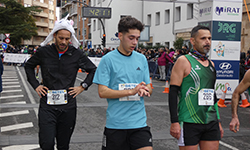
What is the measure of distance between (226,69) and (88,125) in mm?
6299

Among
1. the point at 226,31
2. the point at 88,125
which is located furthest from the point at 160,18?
the point at 88,125

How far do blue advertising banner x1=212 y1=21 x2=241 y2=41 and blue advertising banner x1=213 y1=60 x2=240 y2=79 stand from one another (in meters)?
0.84

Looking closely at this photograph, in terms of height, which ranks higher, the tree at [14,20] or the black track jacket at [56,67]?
the tree at [14,20]

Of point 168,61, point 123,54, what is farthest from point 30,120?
point 168,61

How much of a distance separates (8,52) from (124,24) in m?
32.8

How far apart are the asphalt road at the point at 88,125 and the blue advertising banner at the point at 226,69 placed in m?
1.57

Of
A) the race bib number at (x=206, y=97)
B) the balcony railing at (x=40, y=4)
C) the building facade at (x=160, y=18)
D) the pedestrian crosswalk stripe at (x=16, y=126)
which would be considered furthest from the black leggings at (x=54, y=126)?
the balcony railing at (x=40, y=4)

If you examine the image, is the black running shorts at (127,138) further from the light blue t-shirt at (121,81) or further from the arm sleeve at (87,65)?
the arm sleeve at (87,65)

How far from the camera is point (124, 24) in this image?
10.5 feet

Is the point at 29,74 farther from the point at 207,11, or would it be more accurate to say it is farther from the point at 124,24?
the point at 207,11

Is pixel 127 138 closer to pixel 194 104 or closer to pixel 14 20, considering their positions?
pixel 194 104

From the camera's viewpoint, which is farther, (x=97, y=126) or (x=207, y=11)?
(x=207, y=11)

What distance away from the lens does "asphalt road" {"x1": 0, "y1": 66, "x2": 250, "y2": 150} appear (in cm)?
583

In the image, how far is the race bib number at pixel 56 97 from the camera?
3897 mm
